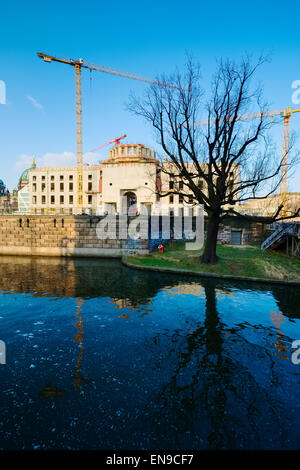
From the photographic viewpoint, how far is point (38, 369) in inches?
228

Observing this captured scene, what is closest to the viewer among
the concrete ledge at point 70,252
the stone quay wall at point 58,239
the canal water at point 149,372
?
the canal water at point 149,372

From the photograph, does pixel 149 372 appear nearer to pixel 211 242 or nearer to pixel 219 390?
pixel 219 390

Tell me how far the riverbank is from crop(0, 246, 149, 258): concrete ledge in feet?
7.56

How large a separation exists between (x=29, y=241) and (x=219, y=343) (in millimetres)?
22758

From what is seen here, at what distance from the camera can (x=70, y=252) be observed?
77.8 ft

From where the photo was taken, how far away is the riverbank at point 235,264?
1473cm

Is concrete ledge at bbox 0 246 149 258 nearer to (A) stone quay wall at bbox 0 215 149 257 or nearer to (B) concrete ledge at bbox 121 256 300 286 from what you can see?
(A) stone quay wall at bbox 0 215 149 257

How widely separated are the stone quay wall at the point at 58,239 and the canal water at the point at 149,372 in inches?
451

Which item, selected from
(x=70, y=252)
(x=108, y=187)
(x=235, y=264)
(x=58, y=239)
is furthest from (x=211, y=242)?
(x=108, y=187)

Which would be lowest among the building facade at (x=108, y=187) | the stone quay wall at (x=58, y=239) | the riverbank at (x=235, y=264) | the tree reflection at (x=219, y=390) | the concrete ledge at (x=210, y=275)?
the tree reflection at (x=219, y=390)

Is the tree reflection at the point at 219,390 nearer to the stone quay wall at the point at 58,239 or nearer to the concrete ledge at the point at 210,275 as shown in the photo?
the concrete ledge at the point at 210,275

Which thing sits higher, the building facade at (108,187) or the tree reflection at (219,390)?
the building facade at (108,187)

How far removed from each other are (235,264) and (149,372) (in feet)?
40.9

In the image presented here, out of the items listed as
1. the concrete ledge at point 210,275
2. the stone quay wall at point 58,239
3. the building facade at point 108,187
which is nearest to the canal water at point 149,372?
the concrete ledge at point 210,275
